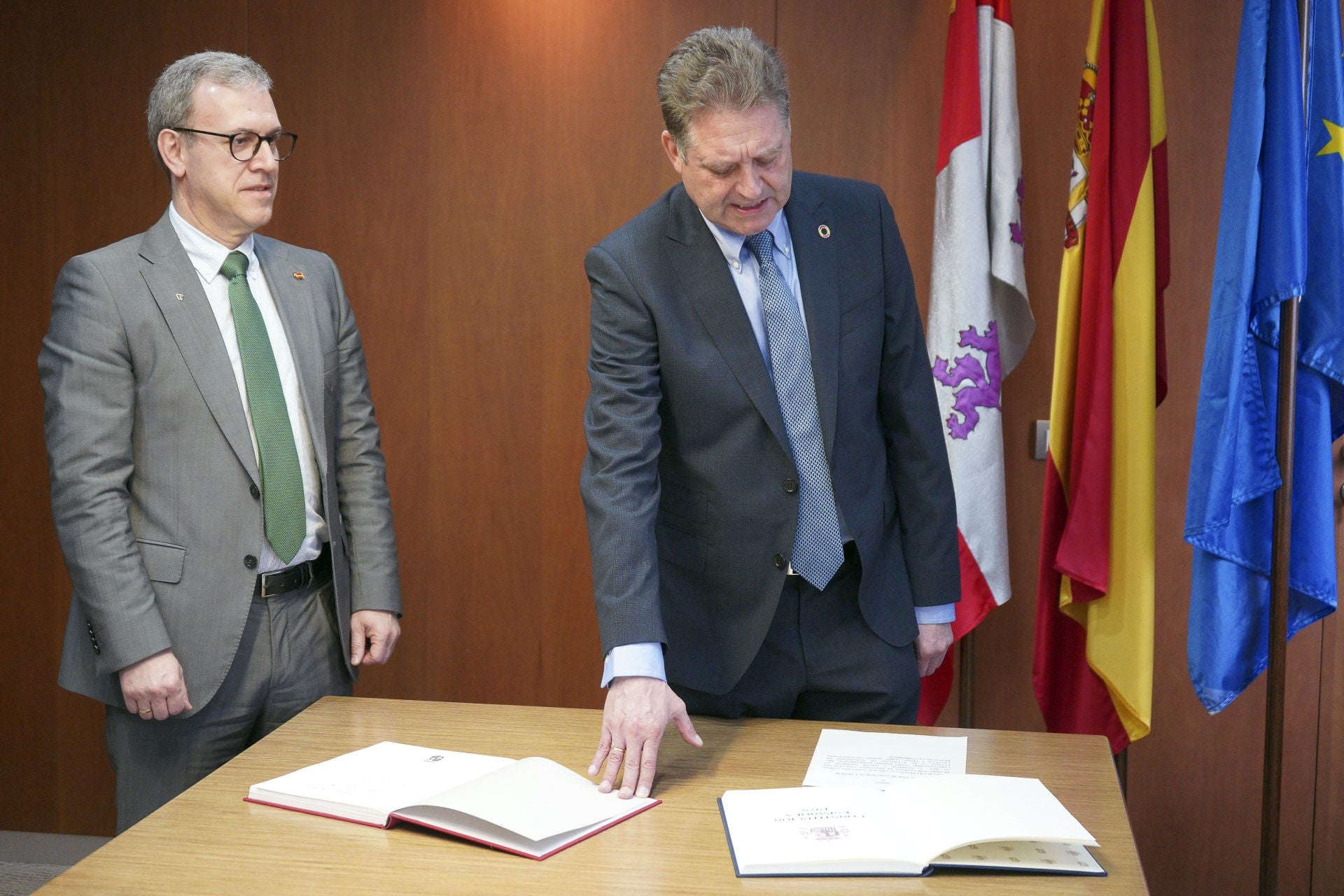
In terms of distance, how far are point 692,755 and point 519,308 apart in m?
1.92

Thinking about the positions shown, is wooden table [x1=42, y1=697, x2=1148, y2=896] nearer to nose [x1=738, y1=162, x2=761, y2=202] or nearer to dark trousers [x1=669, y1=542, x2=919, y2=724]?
dark trousers [x1=669, y1=542, x2=919, y2=724]

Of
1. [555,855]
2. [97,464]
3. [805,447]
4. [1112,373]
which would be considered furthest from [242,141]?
[1112,373]

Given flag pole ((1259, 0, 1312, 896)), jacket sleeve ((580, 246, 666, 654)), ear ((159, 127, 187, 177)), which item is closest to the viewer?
jacket sleeve ((580, 246, 666, 654))

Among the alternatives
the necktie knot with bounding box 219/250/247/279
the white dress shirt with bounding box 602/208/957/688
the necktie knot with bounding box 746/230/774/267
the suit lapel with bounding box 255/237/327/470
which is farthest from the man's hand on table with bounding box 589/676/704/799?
the necktie knot with bounding box 219/250/247/279

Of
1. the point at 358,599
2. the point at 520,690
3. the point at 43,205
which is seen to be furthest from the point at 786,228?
the point at 43,205

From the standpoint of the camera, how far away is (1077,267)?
2.79 metres

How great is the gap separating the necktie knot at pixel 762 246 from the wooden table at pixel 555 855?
2.40 feet

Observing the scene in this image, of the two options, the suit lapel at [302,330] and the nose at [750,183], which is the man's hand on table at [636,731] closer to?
the nose at [750,183]

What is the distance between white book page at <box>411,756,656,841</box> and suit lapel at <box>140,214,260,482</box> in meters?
0.94

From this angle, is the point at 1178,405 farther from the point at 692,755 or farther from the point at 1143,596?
the point at 692,755

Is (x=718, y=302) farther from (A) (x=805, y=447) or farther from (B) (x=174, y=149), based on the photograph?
(B) (x=174, y=149)

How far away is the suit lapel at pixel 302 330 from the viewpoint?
227 centimetres

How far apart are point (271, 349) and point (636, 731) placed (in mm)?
1149

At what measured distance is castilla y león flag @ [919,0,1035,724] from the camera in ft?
9.34
